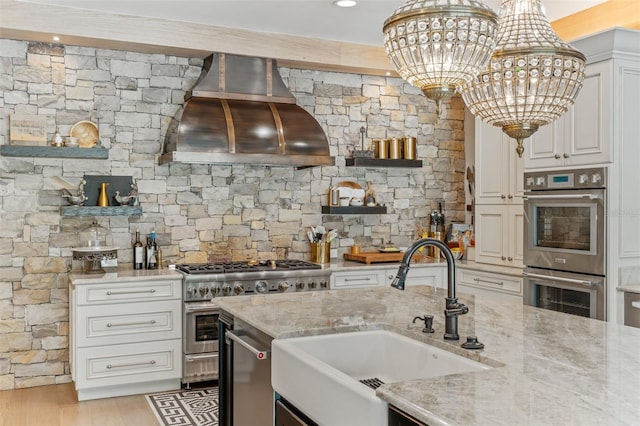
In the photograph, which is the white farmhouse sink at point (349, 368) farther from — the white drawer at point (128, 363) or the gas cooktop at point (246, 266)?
the white drawer at point (128, 363)

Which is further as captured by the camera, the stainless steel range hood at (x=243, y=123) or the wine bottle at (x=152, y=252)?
the wine bottle at (x=152, y=252)

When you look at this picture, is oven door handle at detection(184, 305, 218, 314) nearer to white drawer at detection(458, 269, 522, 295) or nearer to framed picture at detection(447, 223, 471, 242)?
white drawer at detection(458, 269, 522, 295)

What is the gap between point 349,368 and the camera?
2543 mm

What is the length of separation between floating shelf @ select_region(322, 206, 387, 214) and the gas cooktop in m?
0.59

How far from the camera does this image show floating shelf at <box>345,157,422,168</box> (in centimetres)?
583

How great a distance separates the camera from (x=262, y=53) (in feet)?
17.4

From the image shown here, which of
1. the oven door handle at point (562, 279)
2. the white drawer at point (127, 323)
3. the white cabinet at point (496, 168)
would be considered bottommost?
the white drawer at point (127, 323)

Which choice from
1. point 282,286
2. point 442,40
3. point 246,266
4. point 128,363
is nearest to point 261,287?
point 282,286

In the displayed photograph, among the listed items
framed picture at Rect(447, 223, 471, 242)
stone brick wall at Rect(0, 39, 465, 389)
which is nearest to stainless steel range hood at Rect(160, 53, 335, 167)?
stone brick wall at Rect(0, 39, 465, 389)

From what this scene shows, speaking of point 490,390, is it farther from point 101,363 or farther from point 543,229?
point 101,363

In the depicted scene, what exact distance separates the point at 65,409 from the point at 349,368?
107 inches

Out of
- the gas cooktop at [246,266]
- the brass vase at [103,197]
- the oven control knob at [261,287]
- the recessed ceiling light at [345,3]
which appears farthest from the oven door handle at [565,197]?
the brass vase at [103,197]

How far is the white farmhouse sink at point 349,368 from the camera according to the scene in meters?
1.78

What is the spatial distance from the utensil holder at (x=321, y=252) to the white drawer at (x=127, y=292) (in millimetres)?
1464
